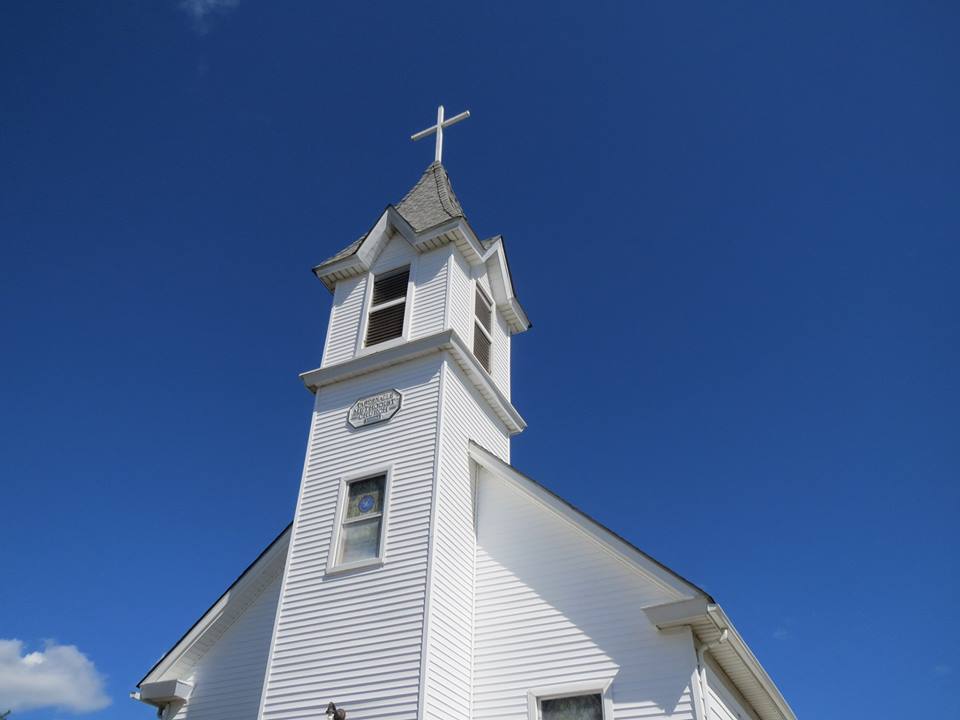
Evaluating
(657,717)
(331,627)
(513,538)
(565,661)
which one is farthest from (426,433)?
(657,717)

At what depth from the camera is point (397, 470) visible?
41.7 feet

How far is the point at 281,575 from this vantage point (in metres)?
14.0

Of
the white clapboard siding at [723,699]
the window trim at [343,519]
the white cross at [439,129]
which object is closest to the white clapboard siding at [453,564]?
the window trim at [343,519]

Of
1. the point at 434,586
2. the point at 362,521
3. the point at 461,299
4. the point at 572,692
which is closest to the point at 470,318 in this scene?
the point at 461,299

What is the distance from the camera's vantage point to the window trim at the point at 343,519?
1182 cm

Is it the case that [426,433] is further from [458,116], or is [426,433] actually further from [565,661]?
[458,116]

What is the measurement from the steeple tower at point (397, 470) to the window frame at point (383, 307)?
0.11 ft

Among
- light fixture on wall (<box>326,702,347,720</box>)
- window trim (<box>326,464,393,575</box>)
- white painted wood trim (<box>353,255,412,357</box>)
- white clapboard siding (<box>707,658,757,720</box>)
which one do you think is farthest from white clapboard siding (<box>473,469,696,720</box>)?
white painted wood trim (<box>353,255,412,357</box>)

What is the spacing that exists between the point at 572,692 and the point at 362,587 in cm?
369

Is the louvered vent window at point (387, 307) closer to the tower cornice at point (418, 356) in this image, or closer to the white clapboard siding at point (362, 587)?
the tower cornice at point (418, 356)

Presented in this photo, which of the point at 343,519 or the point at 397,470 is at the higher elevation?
the point at 397,470

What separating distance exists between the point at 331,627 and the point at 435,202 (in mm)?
10552

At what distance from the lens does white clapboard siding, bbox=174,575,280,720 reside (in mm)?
12828

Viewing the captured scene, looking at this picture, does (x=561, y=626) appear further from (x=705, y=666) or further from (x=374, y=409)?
(x=374, y=409)
